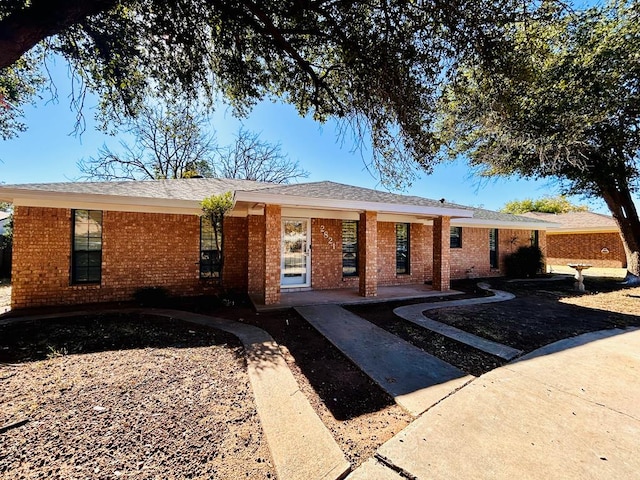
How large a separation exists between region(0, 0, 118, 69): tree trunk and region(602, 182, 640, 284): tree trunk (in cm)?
1783

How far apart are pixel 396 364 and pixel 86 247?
851 cm

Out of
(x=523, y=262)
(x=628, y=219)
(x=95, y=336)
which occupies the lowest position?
(x=95, y=336)

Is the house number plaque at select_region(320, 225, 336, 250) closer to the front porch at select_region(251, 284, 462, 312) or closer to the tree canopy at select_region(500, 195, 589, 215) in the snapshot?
the front porch at select_region(251, 284, 462, 312)

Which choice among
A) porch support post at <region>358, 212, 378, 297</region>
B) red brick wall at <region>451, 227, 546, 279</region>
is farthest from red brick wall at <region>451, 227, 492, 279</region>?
porch support post at <region>358, 212, 378, 297</region>

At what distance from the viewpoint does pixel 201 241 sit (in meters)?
8.64

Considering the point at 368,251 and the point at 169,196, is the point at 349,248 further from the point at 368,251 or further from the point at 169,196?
the point at 169,196

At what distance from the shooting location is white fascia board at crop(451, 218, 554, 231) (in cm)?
1207

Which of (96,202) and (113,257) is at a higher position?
(96,202)

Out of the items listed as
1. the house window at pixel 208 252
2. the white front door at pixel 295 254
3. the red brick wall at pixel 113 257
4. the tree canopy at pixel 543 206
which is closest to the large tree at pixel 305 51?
the red brick wall at pixel 113 257

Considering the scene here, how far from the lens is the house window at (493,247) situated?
13.5 meters

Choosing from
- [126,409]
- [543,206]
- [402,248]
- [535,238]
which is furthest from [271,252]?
[543,206]

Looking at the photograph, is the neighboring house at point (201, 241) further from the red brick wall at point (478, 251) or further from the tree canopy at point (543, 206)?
the tree canopy at point (543, 206)

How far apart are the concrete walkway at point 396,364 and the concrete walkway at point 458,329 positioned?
1.03m

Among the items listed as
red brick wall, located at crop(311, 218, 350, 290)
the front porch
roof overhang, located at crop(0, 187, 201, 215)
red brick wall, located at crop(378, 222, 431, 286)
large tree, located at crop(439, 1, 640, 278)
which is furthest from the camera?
red brick wall, located at crop(378, 222, 431, 286)
